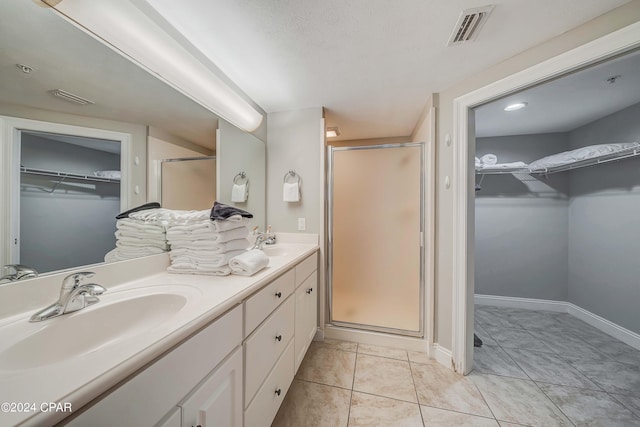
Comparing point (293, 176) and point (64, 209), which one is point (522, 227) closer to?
point (293, 176)

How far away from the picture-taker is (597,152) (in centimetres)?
189

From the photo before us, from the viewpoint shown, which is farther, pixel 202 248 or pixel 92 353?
pixel 202 248

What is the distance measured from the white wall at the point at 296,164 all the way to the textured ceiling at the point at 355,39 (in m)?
0.27

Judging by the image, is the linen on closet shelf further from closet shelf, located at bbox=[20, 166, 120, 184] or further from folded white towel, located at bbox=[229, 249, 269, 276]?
closet shelf, located at bbox=[20, 166, 120, 184]

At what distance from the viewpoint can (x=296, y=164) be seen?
2.01m

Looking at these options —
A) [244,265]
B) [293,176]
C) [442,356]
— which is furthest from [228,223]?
[442,356]

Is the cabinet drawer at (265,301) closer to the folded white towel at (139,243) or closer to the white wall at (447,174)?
the folded white towel at (139,243)

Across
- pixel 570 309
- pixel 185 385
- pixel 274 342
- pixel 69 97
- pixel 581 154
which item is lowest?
pixel 570 309

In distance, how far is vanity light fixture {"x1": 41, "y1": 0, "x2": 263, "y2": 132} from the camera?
0.74m

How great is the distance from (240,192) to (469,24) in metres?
1.72

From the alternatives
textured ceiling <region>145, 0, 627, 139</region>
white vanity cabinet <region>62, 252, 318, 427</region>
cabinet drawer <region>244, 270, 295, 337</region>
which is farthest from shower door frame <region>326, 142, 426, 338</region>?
cabinet drawer <region>244, 270, 295, 337</region>

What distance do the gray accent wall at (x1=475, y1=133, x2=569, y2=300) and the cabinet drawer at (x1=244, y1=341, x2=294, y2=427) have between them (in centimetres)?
259

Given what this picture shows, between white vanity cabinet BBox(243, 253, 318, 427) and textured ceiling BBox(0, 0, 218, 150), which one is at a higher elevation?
textured ceiling BBox(0, 0, 218, 150)

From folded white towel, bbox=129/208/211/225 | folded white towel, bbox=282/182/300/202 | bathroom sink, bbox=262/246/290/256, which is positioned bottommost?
bathroom sink, bbox=262/246/290/256
